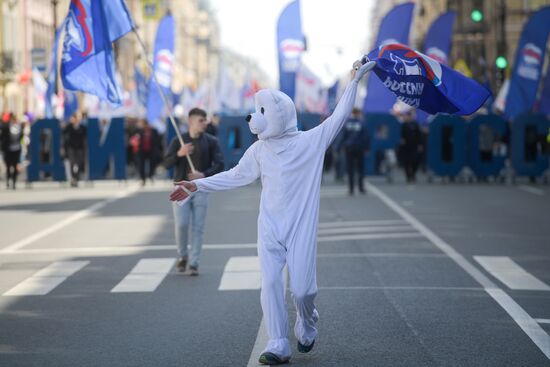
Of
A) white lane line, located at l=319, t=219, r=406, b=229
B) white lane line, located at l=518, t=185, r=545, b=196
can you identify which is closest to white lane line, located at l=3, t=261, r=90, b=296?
white lane line, located at l=319, t=219, r=406, b=229

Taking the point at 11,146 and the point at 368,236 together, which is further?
the point at 11,146

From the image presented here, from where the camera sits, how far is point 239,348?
Result: 903 centimetres

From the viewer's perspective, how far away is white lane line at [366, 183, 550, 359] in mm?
9405

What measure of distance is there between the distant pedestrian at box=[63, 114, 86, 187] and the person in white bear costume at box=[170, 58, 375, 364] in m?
24.9

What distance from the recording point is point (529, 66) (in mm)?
34406

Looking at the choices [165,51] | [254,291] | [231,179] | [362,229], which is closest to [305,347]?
[231,179]

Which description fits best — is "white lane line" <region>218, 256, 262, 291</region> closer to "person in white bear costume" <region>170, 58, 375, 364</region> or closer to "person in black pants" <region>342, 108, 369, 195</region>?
"person in white bear costume" <region>170, 58, 375, 364</region>

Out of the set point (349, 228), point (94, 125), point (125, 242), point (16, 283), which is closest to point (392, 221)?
point (349, 228)

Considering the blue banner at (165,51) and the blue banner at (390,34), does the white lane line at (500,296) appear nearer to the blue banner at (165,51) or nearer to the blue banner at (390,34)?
the blue banner at (390,34)

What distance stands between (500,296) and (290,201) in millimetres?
3693

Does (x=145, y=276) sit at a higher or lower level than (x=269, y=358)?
lower

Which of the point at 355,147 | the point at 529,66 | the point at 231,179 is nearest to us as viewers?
the point at 231,179

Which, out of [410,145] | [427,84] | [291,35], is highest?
[291,35]

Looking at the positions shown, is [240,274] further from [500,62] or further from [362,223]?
[500,62]
